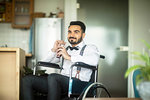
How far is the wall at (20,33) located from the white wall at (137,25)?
60.7 inches

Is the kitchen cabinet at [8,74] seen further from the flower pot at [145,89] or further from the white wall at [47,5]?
the white wall at [47,5]

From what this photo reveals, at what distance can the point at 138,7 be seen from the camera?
4430mm

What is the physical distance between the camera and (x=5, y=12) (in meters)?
4.96

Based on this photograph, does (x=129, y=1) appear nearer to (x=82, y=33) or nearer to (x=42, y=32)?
(x=42, y=32)

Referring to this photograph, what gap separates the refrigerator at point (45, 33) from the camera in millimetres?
4590

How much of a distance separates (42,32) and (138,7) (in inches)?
73.5

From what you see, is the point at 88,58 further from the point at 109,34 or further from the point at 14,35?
the point at 14,35

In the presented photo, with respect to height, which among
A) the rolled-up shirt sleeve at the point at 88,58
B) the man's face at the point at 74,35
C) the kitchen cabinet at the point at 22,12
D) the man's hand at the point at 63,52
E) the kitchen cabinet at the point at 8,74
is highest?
the kitchen cabinet at the point at 22,12

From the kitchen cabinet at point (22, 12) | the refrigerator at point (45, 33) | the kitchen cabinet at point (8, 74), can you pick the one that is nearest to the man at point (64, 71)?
the kitchen cabinet at point (8, 74)

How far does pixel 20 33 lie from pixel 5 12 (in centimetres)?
53

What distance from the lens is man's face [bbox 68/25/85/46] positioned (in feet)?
8.36

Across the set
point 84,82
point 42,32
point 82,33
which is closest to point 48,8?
point 42,32

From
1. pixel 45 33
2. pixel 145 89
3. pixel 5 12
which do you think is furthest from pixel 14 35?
pixel 145 89

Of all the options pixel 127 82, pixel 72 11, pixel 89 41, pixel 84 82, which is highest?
pixel 72 11
